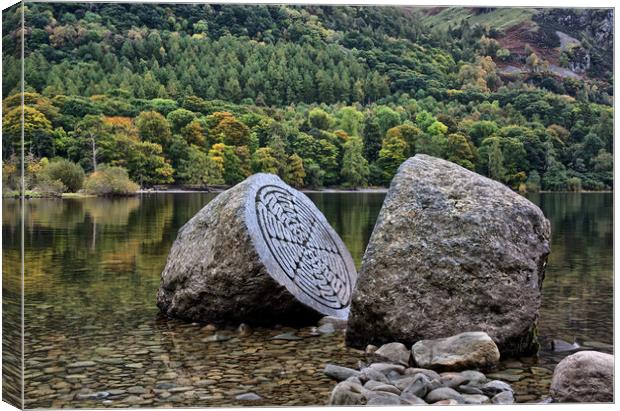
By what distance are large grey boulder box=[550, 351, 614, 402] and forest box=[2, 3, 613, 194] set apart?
10.4ft

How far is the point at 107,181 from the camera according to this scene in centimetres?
3033

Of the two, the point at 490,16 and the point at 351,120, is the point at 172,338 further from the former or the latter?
the point at 351,120

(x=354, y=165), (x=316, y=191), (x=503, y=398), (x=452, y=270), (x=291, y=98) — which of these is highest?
(x=291, y=98)

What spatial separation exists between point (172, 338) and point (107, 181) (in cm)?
2387

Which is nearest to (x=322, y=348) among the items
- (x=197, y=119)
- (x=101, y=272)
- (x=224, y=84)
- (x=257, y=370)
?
(x=257, y=370)

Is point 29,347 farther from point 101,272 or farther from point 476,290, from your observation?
point 101,272

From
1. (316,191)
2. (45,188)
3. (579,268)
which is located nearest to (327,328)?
(45,188)

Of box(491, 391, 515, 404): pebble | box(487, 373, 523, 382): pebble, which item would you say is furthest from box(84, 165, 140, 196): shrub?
box(491, 391, 515, 404): pebble

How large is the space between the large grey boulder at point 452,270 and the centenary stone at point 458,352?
217mm

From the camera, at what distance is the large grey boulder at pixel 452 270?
21.8 ft

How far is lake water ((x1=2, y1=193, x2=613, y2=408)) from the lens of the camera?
18.6 feet

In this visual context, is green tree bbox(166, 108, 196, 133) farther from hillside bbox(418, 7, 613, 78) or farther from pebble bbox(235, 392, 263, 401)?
pebble bbox(235, 392, 263, 401)

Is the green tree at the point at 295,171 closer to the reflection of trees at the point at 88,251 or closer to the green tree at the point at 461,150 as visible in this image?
the reflection of trees at the point at 88,251

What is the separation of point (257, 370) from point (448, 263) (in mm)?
1687
